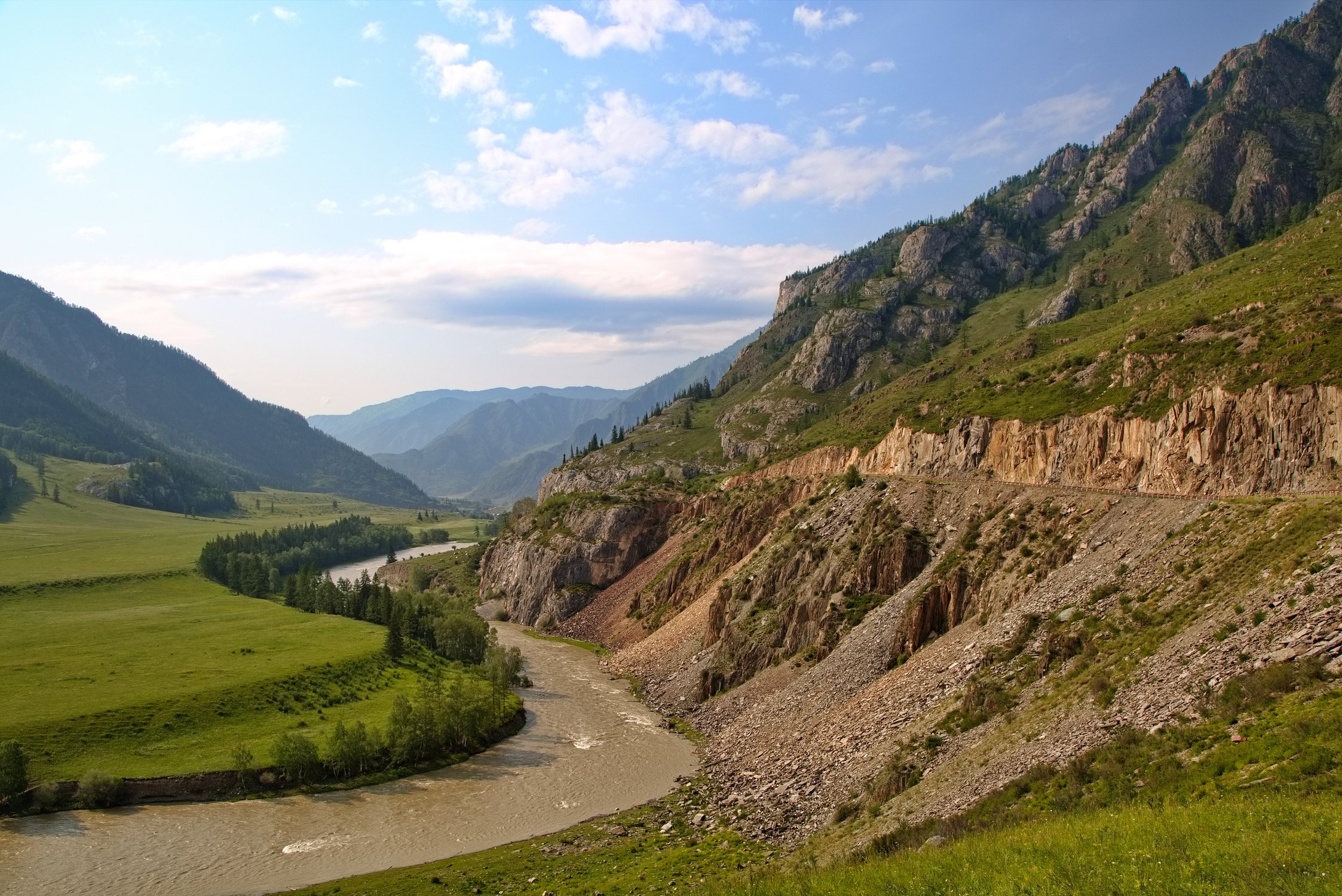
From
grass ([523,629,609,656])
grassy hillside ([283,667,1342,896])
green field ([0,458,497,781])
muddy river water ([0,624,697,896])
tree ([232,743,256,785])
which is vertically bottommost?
grass ([523,629,609,656])

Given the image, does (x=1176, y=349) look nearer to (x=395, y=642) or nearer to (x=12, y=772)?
(x=395, y=642)

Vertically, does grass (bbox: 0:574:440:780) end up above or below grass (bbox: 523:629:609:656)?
above

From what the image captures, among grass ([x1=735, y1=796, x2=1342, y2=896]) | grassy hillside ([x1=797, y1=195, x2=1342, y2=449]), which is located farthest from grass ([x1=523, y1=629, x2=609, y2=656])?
grass ([x1=735, y1=796, x2=1342, y2=896])

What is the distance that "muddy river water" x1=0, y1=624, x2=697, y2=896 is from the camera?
150 ft

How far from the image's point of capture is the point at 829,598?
229 feet

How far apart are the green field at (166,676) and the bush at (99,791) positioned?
2158 mm

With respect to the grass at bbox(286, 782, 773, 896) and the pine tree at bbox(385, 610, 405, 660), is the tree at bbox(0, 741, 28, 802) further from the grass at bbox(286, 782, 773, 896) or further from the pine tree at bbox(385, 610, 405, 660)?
the pine tree at bbox(385, 610, 405, 660)

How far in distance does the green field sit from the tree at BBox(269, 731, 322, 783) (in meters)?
2.49

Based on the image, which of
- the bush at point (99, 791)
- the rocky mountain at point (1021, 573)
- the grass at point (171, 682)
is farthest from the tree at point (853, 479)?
the bush at point (99, 791)

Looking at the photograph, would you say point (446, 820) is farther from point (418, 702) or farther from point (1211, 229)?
point (1211, 229)

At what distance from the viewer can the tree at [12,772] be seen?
54.3 m

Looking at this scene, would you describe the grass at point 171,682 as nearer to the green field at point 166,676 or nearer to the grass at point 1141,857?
the green field at point 166,676

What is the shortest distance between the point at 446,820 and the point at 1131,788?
150 feet

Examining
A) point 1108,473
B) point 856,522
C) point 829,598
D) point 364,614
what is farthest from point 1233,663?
point 364,614
